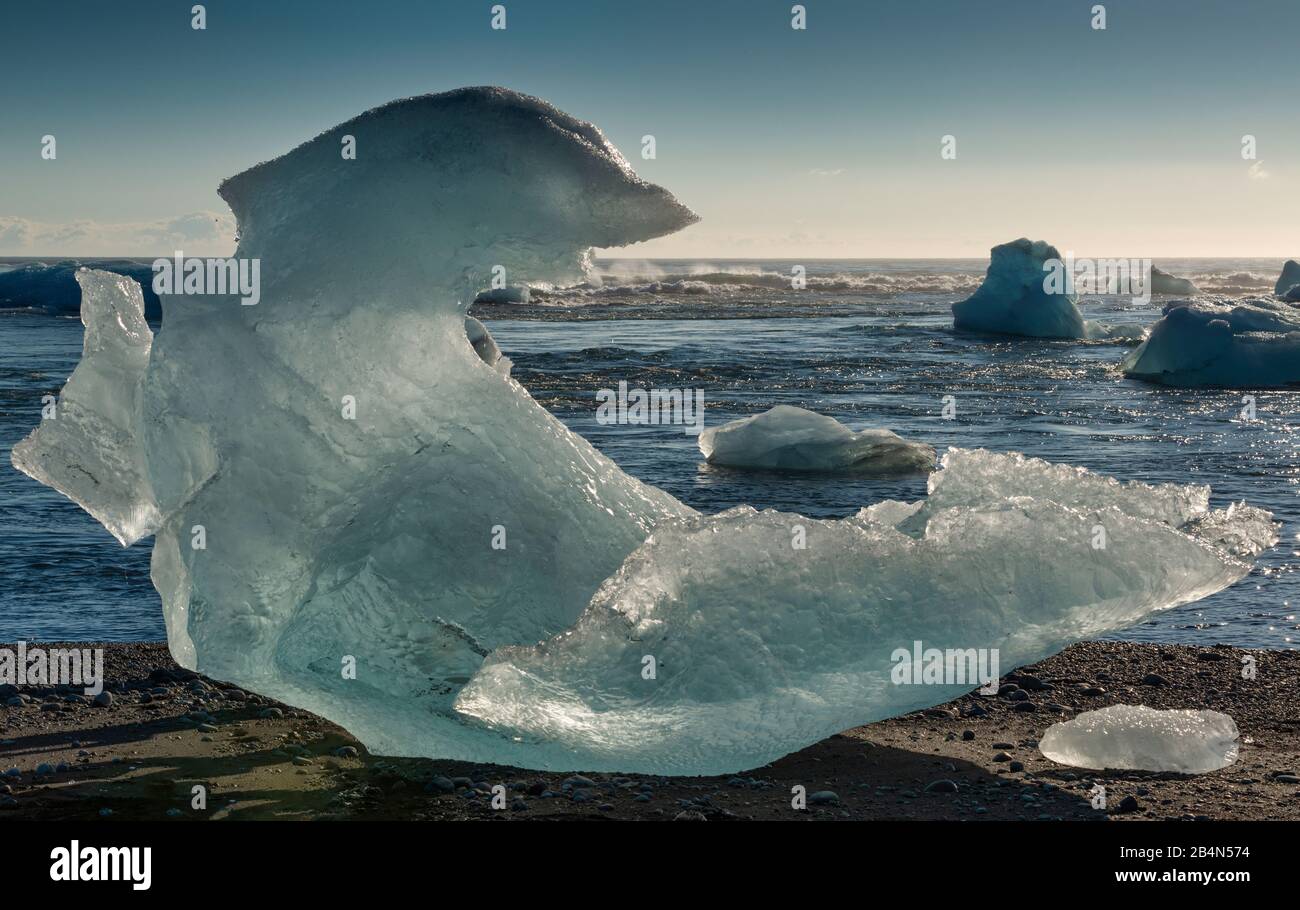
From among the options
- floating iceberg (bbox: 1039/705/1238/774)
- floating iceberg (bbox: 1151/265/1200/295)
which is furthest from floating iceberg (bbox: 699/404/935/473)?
floating iceberg (bbox: 1151/265/1200/295)

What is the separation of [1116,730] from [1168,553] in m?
0.78

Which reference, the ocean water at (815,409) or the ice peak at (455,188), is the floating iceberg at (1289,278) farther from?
the ice peak at (455,188)

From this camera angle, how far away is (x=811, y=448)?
12625mm

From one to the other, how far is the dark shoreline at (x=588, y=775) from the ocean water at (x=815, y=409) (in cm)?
147

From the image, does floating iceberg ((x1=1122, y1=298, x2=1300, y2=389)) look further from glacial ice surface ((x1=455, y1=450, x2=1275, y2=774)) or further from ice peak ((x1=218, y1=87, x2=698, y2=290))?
ice peak ((x1=218, y1=87, x2=698, y2=290))

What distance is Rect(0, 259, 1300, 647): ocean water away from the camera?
26.4 ft

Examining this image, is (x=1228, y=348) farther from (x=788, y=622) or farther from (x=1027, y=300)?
(x=788, y=622)

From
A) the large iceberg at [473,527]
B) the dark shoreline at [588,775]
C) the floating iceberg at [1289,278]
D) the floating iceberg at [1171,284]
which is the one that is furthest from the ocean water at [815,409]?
the floating iceberg at [1171,284]

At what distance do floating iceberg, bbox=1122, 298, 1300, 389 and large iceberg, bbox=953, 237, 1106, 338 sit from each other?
309 inches

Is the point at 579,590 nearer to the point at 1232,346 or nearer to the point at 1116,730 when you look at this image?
the point at 1116,730

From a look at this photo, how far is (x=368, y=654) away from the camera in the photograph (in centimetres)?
510

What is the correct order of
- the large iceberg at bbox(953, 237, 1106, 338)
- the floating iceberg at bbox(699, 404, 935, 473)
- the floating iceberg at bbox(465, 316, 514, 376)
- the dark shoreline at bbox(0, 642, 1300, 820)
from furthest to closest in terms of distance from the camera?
the large iceberg at bbox(953, 237, 1106, 338) → the floating iceberg at bbox(465, 316, 514, 376) → the floating iceberg at bbox(699, 404, 935, 473) → the dark shoreline at bbox(0, 642, 1300, 820)

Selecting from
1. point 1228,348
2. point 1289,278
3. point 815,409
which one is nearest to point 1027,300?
point 1228,348

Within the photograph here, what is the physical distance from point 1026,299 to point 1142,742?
85.4 feet
